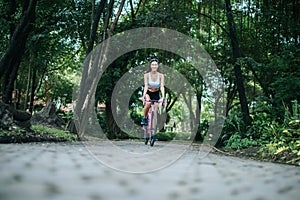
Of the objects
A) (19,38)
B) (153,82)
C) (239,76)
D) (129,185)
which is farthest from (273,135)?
(19,38)

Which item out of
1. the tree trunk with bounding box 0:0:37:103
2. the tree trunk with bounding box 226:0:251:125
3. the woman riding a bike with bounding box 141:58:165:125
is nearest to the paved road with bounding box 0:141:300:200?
the woman riding a bike with bounding box 141:58:165:125

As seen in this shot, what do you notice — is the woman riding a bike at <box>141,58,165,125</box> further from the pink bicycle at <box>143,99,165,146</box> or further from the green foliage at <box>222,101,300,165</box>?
the green foliage at <box>222,101,300,165</box>

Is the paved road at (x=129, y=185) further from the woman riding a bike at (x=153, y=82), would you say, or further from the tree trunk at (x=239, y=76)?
the tree trunk at (x=239, y=76)

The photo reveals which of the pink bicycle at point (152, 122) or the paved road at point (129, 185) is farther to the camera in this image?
the pink bicycle at point (152, 122)

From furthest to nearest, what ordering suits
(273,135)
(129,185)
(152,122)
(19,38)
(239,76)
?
(239,76) < (19,38) < (152,122) < (273,135) < (129,185)

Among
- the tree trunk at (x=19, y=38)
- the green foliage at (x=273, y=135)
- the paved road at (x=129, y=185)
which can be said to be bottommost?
the paved road at (x=129, y=185)

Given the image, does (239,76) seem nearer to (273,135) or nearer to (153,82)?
(273,135)

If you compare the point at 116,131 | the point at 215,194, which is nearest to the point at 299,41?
the point at 215,194

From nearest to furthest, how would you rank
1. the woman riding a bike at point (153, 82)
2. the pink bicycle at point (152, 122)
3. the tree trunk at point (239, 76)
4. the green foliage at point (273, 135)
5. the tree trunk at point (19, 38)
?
the green foliage at point (273, 135)
the woman riding a bike at point (153, 82)
the pink bicycle at point (152, 122)
the tree trunk at point (19, 38)
the tree trunk at point (239, 76)

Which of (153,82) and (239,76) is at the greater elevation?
(239,76)

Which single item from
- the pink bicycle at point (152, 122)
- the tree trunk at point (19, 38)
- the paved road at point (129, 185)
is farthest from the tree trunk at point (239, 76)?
the paved road at point (129, 185)

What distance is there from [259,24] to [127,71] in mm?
9990

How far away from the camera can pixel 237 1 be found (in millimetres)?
13102

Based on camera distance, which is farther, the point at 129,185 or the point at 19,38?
the point at 19,38
